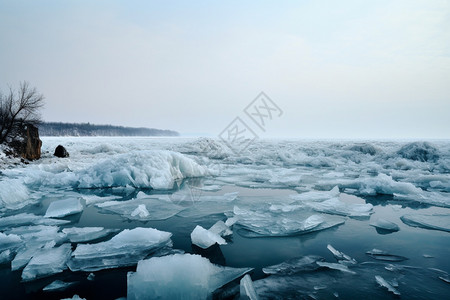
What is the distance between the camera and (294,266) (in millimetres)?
2221

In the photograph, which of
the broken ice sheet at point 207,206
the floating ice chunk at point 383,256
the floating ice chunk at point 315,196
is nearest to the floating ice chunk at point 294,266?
the floating ice chunk at point 383,256

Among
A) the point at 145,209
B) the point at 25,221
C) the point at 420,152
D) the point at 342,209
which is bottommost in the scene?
the point at 25,221

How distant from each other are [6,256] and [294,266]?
2.77 m

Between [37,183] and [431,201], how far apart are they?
30.4 ft

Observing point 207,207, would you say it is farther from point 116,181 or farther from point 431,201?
point 431,201

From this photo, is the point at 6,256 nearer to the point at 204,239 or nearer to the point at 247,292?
the point at 204,239

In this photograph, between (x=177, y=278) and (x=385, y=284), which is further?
(x=385, y=284)

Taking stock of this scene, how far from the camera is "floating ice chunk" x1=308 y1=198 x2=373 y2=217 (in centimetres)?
396

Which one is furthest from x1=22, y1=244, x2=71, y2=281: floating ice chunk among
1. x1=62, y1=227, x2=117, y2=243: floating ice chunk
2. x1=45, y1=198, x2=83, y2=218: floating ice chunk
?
x1=45, y1=198, x2=83, y2=218: floating ice chunk

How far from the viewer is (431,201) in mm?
4883

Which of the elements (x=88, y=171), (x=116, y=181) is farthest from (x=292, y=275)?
(x=88, y=171)

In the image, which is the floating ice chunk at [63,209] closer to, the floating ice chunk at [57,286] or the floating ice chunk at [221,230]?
the floating ice chunk at [57,286]

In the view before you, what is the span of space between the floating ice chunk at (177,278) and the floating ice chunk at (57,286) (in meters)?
0.55

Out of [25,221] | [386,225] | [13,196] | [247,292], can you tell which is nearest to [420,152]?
[386,225]
